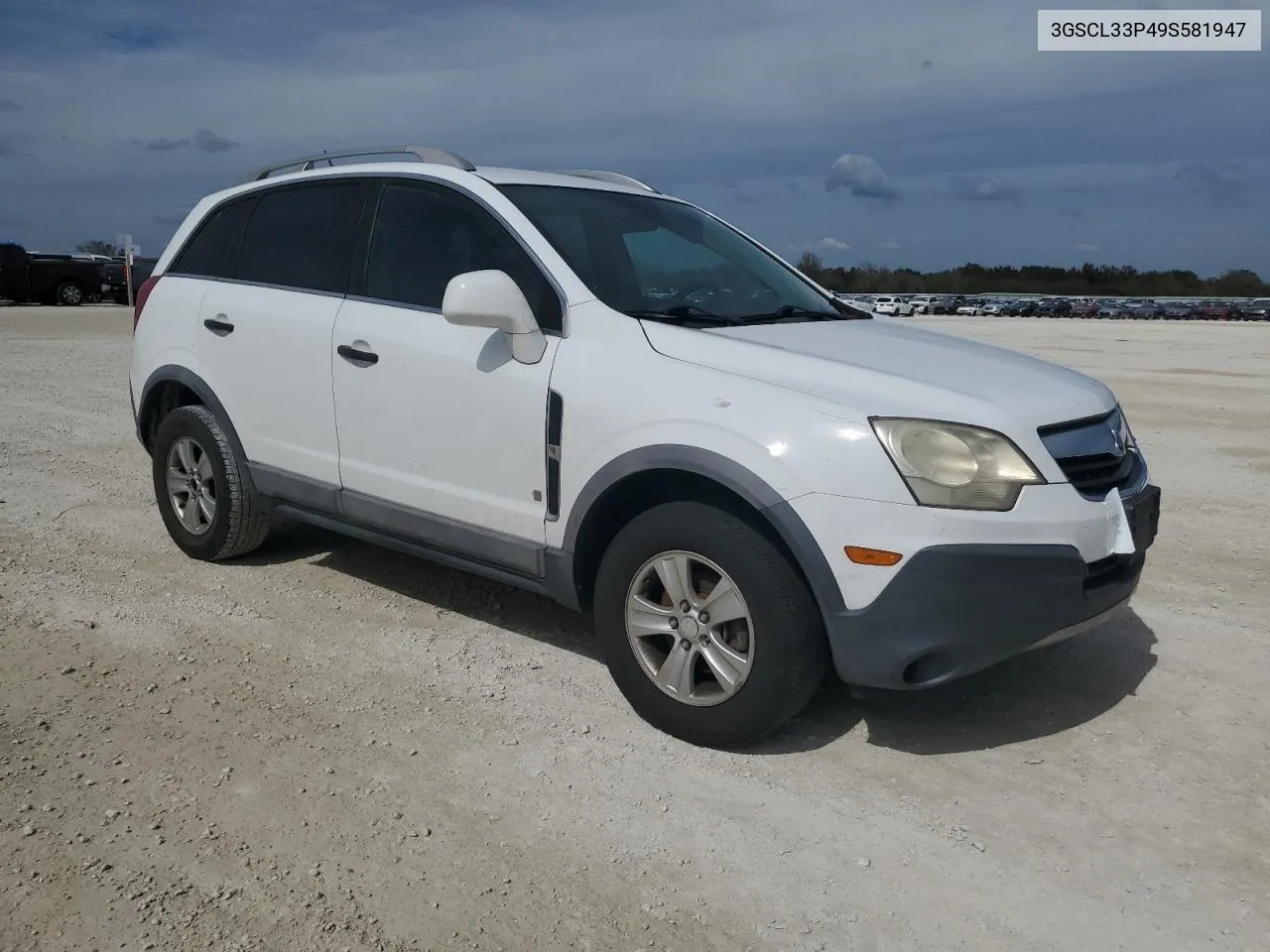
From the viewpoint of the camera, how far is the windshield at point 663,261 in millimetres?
4020

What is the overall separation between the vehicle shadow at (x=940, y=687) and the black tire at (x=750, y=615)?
188 millimetres

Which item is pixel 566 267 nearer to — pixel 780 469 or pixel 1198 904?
pixel 780 469

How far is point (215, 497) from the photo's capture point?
5215mm

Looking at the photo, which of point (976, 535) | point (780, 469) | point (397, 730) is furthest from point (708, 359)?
point (397, 730)

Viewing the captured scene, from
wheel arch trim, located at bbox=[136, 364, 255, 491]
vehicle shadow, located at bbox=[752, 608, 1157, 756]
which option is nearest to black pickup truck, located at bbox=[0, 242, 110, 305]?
wheel arch trim, located at bbox=[136, 364, 255, 491]

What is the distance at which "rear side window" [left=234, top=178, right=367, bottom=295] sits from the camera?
15.4 ft

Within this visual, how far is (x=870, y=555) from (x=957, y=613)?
30cm

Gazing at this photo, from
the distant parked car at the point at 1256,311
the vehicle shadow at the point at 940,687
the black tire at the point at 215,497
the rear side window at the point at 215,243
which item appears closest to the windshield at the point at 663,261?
the vehicle shadow at the point at 940,687

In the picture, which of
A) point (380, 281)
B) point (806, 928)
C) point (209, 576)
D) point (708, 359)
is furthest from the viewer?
point (209, 576)

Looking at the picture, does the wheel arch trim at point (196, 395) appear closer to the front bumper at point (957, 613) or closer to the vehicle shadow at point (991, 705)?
the vehicle shadow at point (991, 705)

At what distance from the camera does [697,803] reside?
10.7ft

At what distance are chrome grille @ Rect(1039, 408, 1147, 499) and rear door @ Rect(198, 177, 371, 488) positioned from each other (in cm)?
282

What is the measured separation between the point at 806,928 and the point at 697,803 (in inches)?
25.1

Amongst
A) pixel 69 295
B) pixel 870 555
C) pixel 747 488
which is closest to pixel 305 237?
pixel 747 488
